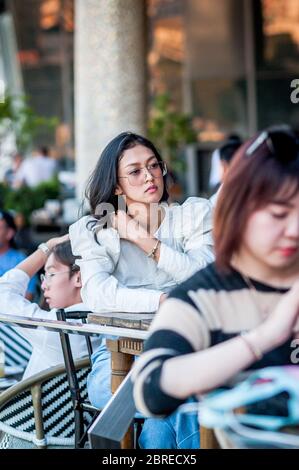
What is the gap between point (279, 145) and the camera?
163 centimetres

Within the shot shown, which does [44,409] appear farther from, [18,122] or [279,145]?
[18,122]

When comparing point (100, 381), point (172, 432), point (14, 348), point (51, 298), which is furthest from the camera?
point (14, 348)

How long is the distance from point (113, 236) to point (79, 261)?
0.16 meters

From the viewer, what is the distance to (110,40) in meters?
5.89

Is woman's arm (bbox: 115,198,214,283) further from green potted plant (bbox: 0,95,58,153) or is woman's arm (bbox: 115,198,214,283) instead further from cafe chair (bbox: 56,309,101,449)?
green potted plant (bbox: 0,95,58,153)

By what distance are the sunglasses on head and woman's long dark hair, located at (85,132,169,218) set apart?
1.40 m

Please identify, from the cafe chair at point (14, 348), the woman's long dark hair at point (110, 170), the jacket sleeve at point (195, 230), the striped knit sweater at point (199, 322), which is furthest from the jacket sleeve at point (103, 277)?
the striped knit sweater at point (199, 322)

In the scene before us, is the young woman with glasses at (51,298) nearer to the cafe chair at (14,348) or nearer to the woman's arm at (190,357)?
the cafe chair at (14,348)

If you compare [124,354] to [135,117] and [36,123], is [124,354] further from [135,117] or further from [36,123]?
[36,123]

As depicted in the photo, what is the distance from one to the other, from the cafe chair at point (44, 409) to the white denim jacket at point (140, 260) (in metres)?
0.36

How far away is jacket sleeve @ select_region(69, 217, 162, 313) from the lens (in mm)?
2746

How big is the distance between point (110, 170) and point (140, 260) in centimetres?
36

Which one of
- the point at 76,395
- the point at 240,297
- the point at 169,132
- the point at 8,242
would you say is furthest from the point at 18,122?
the point at 240,297
